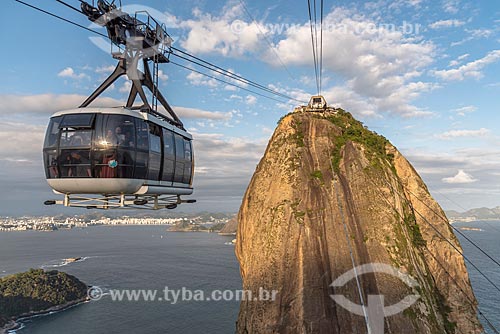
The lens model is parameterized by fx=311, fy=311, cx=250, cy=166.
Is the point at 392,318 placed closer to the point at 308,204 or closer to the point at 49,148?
the point at 308,204

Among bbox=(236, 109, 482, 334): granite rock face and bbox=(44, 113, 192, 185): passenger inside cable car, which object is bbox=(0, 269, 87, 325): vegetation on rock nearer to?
bbox=(236, 109, 482, 334): granite rock face

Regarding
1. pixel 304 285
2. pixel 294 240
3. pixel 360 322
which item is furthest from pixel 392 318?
pixel 294 240

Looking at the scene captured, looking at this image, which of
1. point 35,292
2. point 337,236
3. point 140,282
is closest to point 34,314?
point 35,292

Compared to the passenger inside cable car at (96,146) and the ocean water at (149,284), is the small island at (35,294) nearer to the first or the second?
the ocean water at (149,284)

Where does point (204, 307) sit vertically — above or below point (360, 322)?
below

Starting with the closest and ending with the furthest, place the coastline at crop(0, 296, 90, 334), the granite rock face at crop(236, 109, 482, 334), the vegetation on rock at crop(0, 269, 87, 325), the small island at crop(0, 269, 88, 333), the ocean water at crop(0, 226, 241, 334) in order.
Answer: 1. the granite rock face at crop(236, 109, 482, 334)
2. the ocean water at crop(0, 226, 241, 334)
3. the coastline at crop(0, 296, 90, 334)
4. the small island at crop(0, 269, 88, 333)
5. the vegetation on rock at crop(0, 269, 87, 325)

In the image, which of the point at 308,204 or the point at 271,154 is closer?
the point at 308,204

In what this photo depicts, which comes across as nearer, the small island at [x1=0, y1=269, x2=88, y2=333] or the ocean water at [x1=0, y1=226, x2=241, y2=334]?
the ocean water at [x1=0, y1=226, x2=241, y2=334]

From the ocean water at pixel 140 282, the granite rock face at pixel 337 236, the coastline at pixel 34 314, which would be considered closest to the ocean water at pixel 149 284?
the ocean water at pixel 140 282

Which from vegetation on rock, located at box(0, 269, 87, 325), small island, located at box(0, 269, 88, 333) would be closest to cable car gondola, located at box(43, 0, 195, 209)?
small island, located at box(0, 269, 88, 333)
